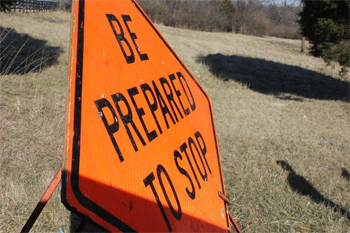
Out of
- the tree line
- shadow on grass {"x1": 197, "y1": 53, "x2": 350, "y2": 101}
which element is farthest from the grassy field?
the tree line

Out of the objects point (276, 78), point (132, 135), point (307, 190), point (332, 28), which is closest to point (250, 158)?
point (307, 190)

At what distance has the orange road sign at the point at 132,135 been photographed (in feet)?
3.52

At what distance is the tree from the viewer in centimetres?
1030

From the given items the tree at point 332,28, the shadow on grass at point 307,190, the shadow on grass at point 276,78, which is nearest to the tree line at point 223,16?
the shadow on grass at point 276,78

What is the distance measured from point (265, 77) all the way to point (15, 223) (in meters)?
13.7

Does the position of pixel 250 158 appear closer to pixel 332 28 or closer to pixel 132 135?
pixel 132 135

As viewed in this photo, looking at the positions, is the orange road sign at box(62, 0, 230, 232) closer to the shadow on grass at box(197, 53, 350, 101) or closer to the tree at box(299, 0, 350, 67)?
the tree at box(299, 0, 350, 67)

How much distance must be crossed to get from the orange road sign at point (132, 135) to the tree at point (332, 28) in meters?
9.85

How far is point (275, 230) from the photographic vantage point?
3096mm

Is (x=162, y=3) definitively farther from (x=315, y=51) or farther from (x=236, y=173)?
(x=236, y=173)

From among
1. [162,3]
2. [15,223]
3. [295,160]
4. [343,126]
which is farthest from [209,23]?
[15,223]

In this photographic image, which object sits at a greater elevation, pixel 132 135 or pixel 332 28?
pixel 332 28

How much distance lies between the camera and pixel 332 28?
1093cm

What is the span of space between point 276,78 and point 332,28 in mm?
3997
